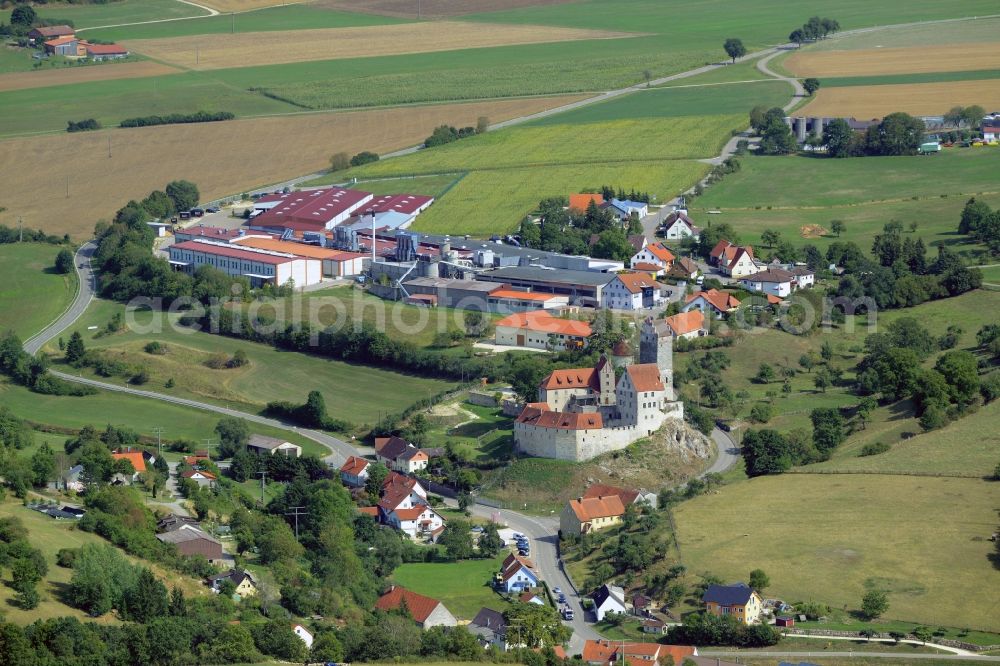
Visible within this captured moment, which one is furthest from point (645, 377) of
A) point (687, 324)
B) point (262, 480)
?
point (262, 480)

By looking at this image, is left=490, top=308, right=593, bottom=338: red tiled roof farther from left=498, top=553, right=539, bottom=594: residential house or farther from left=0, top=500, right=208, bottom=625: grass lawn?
left=0, top=500, right=208, bottom=625: grass lawn

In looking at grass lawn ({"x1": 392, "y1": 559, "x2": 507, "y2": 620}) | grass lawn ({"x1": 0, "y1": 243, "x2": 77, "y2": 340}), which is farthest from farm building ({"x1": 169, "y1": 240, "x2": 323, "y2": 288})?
grass lawn ({"x1": 392, "y1": 559, "x2": 507, "y2": 620})

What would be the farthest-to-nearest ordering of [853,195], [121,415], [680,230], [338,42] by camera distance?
[338,42]
[853,195]
[680,230]
[121,415]

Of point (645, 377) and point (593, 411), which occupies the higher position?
point (645, 377)

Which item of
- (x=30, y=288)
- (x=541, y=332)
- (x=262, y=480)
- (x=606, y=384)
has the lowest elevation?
(x=262, y=480)

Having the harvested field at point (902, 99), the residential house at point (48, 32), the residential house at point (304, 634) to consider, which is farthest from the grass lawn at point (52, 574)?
the residential house at point (48, 32)

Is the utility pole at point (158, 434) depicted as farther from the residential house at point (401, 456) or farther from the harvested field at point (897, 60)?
the harvested field at point (897, 60)

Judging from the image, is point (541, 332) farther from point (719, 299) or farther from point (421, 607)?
point (421, 607)
